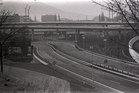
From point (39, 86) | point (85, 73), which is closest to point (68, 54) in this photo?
point (85, 73)

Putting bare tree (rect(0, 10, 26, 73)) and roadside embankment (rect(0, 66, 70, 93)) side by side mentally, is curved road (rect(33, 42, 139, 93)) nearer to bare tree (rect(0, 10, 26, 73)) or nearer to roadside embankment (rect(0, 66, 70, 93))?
roadside embankment (rect(0, 66, 70, 93))

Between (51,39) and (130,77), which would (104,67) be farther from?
(51,39)

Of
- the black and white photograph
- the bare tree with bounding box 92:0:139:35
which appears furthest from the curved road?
the bare tree with bounding box 92:0:139:35

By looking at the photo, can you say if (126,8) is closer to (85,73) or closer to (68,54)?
(85,73)

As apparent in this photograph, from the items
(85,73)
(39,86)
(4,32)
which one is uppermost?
(4,32)

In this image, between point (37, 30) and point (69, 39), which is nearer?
point (37, 30)

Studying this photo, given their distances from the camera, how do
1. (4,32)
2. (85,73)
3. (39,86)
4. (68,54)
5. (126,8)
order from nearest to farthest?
1. (126,8)
2. (39,86)
3. (4,32)
4. (85,73)
5. (68,54)

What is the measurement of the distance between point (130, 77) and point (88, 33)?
20035 millimetres

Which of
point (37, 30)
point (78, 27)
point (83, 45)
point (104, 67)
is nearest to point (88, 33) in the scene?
point (78, 27)

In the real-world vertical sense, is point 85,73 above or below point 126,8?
below

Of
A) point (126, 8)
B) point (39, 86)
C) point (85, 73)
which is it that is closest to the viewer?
point (126, 8)

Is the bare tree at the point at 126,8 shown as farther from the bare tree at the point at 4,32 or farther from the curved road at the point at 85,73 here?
the bare tree at the point at 4,32

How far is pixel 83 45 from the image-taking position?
97.7 feet

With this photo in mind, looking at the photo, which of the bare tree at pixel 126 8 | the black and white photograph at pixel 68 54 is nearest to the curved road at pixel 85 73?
the black and white photograph at pixel 68 54
